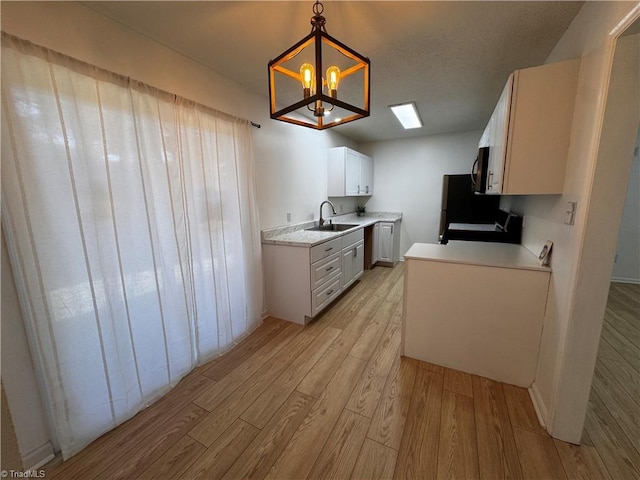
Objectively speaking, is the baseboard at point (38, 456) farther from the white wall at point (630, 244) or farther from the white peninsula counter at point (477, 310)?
the white wall at point (630, 244)

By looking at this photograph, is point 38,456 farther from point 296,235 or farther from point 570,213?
point 570,213

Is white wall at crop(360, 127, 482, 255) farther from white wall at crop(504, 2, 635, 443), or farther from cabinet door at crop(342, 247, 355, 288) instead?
white wall at crop(504, 2, 635, 443)

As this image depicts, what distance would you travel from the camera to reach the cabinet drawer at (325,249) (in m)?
2.60

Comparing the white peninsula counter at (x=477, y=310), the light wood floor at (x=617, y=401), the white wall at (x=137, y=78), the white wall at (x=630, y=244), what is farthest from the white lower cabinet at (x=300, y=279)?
the white wall at (x=630, y=244)

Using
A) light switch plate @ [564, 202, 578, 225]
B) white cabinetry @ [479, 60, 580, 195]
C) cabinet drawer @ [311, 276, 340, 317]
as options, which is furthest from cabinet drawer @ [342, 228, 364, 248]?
light switch plate @ [564, 202, 578, 225]

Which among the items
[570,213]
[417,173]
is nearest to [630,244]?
[417,173]

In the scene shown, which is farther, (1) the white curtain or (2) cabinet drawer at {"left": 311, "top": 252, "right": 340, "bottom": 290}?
(2) cabinet drawer at {"left": 311, "top": 252, "right": 340, "bottom": 290}

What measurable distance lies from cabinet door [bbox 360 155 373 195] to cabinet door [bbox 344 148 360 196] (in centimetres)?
18

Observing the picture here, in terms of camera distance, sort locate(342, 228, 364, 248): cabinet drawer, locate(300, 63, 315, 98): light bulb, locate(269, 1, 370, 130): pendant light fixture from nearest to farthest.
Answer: locate(269, 1, 370, 130): pendant light fixture → locate(300, 63, 315, 98): light bulb → locate(342, 228, 364, 248): cabinet drawer

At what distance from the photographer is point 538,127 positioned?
59.0 inches

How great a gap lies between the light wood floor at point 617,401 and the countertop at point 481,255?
92 centimetres

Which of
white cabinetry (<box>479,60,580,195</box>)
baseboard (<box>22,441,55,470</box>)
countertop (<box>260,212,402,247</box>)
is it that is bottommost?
baseboard (<box>22,441,55,470</box>)

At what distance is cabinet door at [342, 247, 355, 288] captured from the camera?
326 centimetres

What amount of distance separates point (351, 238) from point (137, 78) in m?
2.61
